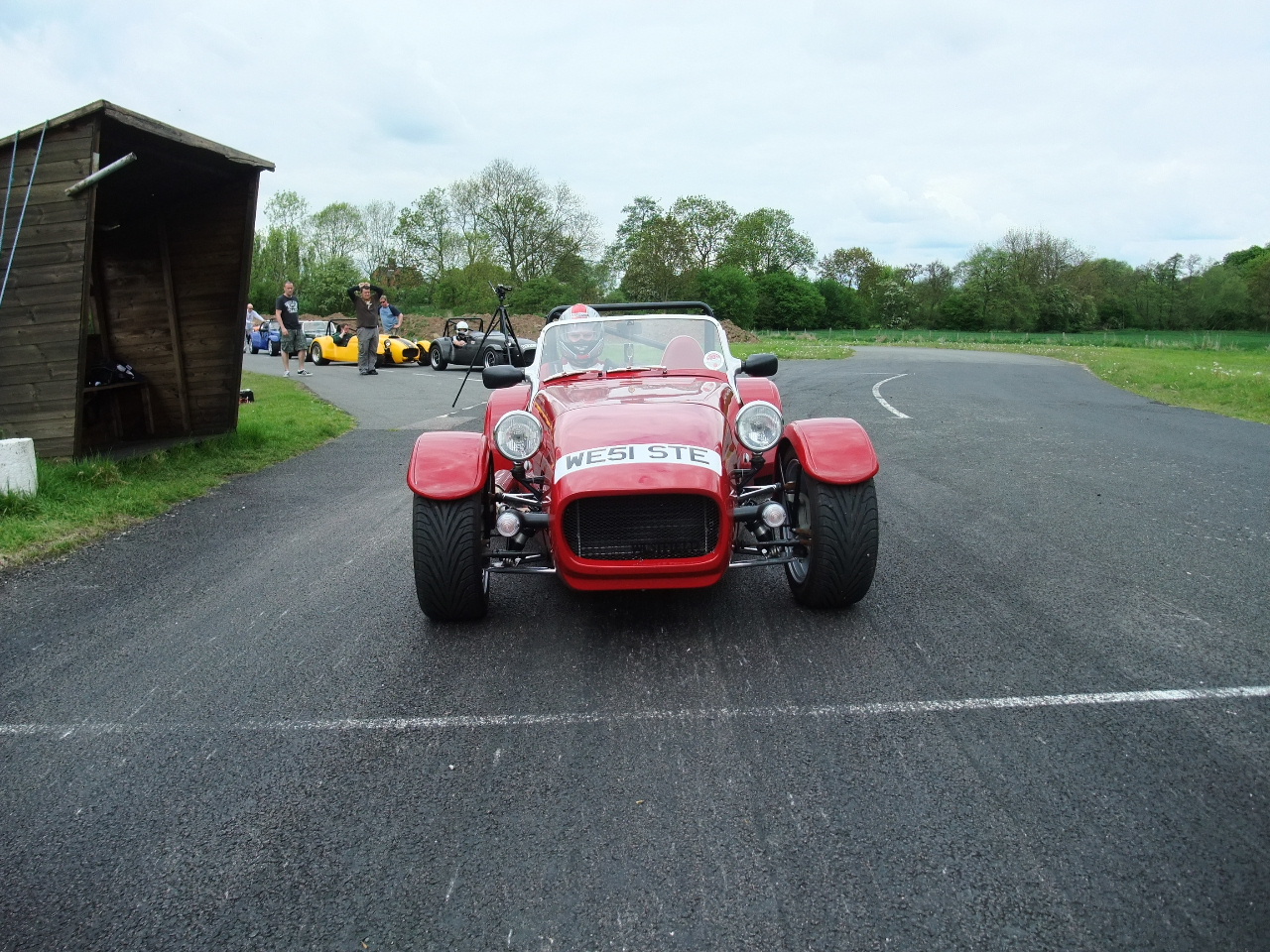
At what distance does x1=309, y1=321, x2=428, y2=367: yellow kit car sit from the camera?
24250mm

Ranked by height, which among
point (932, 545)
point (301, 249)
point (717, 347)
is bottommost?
point (932, 545)

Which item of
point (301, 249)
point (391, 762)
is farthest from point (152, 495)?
point (301, 249)

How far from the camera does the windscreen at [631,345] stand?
18.2 ft

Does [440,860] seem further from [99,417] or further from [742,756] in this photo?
[99,417]

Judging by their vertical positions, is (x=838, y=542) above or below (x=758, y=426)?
below

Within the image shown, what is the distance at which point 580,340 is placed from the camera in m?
5.65

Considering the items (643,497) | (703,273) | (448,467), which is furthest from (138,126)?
(703,273)

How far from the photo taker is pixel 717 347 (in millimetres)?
5773

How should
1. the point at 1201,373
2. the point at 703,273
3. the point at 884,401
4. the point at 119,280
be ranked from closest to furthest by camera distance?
the point at 119,280
the point at 884,401
the point at 1201,373
the point at 703,273

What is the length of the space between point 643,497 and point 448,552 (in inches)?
Result: 39.4

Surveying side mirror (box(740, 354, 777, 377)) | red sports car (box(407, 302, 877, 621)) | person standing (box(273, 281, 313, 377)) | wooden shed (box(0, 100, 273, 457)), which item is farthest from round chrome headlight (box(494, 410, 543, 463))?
person standing (box(273, 281, 313, 377))

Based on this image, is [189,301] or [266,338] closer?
[189,301]

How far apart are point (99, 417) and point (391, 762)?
8.45 metres

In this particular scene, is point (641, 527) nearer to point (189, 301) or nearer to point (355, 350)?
point (189, 301)
